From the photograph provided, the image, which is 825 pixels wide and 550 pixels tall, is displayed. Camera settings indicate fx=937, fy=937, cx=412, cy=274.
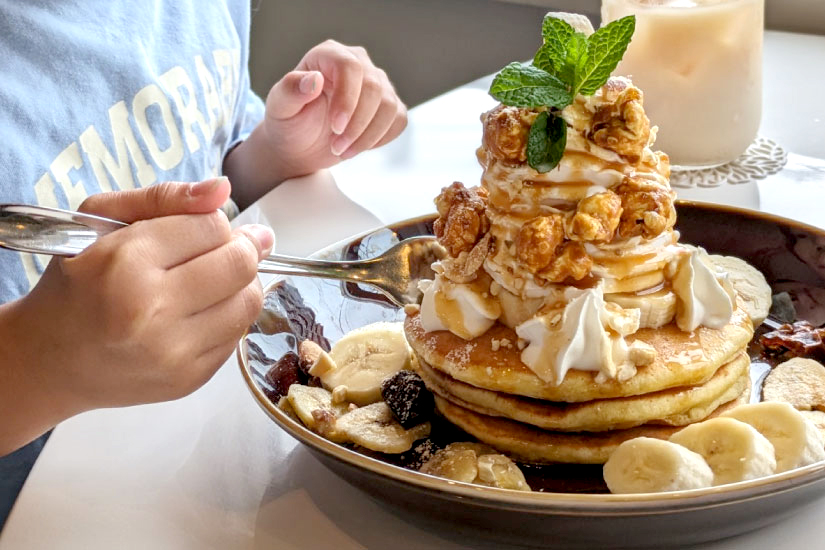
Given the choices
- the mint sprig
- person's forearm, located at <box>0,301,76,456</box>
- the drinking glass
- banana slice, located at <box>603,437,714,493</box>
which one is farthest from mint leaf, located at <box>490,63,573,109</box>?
the drinking glass

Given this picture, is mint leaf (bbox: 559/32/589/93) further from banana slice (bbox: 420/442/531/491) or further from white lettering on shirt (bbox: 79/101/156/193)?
white lettering on shirt (bbox: 79/101/156/193)

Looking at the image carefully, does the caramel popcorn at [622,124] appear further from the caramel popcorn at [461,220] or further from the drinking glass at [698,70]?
the drinking glass at [698,70]

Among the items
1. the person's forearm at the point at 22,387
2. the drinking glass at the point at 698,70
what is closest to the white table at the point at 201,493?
the person's forearm at the point at 22,387

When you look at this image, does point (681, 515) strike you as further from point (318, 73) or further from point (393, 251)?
point (318, 73)

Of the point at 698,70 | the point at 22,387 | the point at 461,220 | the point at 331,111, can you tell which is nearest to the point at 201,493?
the point at 22,387

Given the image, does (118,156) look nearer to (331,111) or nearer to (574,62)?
(331,111)

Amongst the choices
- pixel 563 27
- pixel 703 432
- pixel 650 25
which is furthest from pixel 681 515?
pixel 650 25
